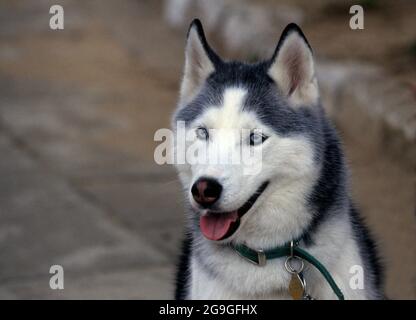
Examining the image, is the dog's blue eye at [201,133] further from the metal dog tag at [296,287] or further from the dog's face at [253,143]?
the metal dog tag at [296,287]

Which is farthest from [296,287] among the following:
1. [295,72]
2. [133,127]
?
[133,127]

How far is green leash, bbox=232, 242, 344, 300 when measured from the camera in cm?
405

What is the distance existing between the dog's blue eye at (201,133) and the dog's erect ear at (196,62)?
345 millimetres

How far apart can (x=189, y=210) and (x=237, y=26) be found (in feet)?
19.3

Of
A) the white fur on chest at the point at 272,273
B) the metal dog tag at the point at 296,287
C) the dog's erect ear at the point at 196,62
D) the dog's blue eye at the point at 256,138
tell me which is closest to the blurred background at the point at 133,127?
the white fur on chest at the point at 272,273

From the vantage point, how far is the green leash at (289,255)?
4055mm

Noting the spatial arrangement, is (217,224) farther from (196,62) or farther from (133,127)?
(133,127)

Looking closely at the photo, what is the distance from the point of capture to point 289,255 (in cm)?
407

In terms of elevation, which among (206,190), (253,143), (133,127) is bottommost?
(206,190)

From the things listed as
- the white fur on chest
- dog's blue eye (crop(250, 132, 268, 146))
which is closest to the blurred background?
the white fur on chest

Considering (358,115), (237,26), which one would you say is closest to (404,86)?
(358,115)

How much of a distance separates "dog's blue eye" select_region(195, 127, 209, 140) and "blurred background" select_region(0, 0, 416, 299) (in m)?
2.03

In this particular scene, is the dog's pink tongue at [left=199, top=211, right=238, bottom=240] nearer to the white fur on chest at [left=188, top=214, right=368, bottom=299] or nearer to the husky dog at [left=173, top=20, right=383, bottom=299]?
the husky dog at [left=173, top=20, right=383, bottom=299]

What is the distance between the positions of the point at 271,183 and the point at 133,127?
5059mm
